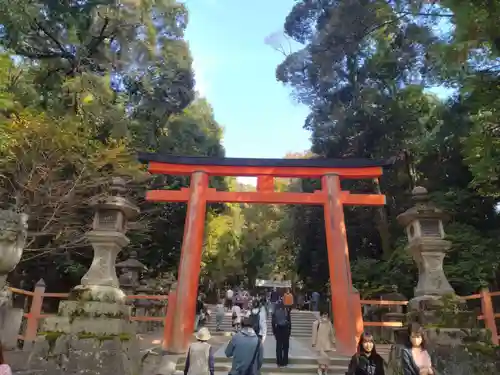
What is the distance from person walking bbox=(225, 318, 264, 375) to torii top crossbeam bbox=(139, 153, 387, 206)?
6.28m

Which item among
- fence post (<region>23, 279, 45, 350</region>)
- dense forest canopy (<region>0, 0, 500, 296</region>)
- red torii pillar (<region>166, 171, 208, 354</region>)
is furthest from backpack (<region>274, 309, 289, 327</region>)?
dense forest canopy (<region>0, 0, 500, 296</region>)

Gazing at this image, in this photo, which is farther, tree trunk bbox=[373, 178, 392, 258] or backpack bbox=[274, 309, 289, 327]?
tree trunk bbox=[373, 178, 392, 258]

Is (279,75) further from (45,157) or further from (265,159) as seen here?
(45,157)

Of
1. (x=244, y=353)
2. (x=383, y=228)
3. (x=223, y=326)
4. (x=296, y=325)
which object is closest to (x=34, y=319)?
(x=244, y=353)

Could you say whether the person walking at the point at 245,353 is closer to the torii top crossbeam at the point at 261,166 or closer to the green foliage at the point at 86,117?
the torii top crossbeam at the point at 261,166

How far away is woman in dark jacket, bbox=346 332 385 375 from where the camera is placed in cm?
340

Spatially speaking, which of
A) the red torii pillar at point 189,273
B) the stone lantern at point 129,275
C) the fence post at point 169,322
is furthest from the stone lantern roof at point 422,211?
the stone lantern at point 129,275

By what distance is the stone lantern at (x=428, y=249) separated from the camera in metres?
6.30

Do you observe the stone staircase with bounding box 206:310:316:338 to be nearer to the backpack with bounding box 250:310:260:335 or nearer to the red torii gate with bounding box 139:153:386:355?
the red torii gate with bounding box 139:153:386:355

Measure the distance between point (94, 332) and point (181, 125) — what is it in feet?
48.9

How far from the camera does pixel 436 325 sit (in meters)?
5.75

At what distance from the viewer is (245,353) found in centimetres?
403

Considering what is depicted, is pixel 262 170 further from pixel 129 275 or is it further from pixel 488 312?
pixel 129 275

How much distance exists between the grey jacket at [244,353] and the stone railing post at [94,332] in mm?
2460
